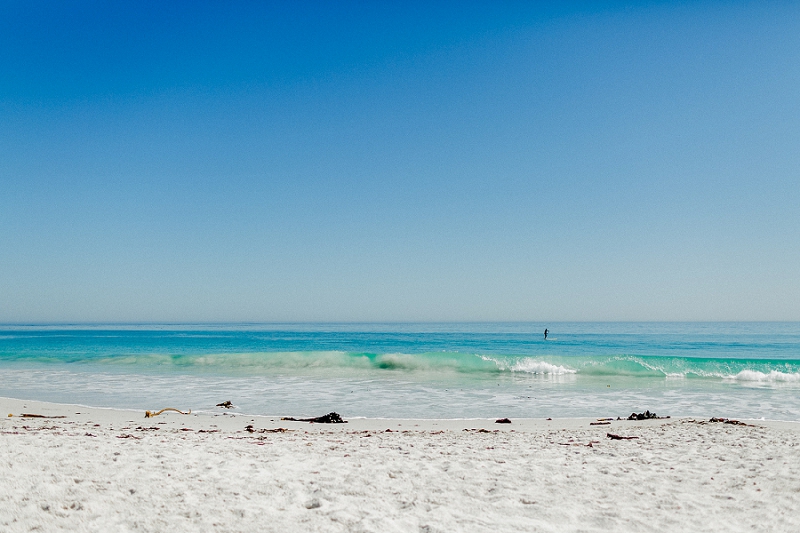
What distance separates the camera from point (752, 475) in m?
5.78

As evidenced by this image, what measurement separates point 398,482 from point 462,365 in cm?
2427

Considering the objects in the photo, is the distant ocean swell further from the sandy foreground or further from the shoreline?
the sandy foreground

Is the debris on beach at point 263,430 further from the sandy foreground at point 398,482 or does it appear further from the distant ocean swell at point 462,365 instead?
the distant ocean swell at point 462,365

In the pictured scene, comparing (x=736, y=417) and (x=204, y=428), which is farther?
(x=736, y=417)

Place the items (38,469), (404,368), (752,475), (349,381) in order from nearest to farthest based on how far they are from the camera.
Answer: (38,469) → (752,475) → (349,381) → (404,368)

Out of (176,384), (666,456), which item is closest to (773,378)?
(666,456)

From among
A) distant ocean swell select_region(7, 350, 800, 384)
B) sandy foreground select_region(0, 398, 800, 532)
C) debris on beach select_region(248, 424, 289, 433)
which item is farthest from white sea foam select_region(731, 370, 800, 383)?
debris on beach select_region(248, 424, 289, 433)

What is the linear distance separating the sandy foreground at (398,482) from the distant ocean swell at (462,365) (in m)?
15.2

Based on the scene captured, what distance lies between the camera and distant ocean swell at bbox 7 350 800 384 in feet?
78.7

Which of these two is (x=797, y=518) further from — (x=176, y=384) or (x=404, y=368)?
(x=404, y=368)

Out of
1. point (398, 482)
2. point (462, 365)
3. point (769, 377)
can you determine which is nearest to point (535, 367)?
point (462, 365)

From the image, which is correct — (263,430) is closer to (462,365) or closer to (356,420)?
(356,420)

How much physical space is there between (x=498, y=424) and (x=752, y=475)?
17.3ft

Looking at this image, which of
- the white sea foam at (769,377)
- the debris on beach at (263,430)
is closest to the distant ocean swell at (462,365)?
the white sea foam at (769,377)
